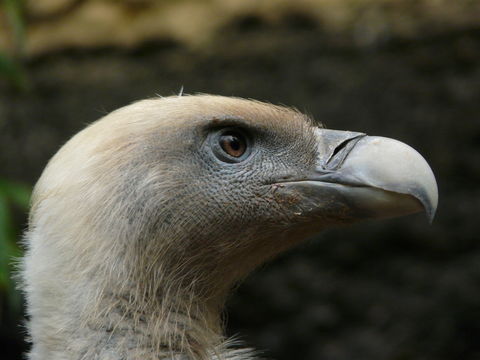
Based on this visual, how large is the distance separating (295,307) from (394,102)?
1.93 meters

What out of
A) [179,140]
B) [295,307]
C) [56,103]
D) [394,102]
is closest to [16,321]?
[56,103]

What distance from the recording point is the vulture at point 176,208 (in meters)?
2.71

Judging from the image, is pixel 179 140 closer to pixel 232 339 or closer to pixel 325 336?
pixel 232 339

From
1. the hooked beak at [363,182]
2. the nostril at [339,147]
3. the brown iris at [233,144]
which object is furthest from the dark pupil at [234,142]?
the nostril at [339,147]

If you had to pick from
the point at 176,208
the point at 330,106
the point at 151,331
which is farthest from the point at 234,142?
the point at 330,106

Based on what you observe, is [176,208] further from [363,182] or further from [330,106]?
[330,106]

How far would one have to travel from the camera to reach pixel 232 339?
3176mm

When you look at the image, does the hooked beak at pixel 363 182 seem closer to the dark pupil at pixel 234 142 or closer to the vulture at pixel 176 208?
the vulture at pixel 176 208

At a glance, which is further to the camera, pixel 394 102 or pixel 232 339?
pixel 394 102

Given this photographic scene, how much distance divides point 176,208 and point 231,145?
31cm

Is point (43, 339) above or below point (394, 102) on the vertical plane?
below

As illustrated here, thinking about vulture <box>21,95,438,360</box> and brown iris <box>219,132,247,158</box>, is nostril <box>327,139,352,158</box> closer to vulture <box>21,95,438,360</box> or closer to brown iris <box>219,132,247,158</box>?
vulture <box>21,95,438,360</box>

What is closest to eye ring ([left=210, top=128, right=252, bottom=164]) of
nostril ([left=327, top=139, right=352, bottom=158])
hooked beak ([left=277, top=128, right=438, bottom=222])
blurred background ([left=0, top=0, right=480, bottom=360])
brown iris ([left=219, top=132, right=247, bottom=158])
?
brown iris ([left=219, top=132, right=247, bottom=158])

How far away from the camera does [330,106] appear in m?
6.64
